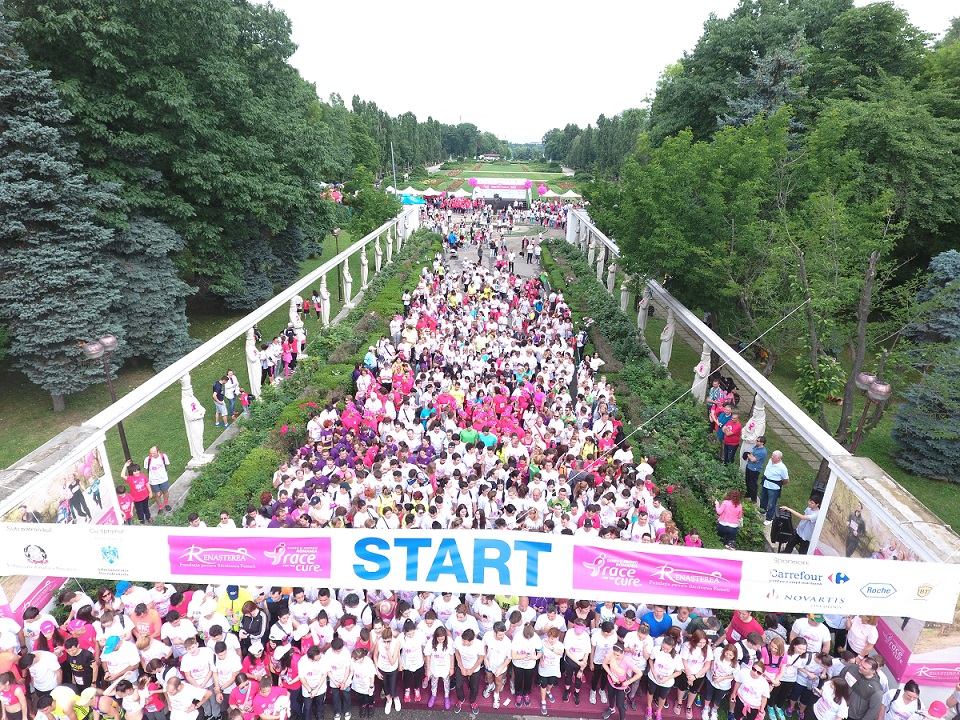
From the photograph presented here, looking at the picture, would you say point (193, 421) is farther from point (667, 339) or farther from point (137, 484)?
point (667, 339)

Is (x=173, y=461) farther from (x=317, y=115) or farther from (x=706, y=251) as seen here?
(x=317, y=115)

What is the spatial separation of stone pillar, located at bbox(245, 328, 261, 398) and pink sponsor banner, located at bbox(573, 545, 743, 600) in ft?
37.1

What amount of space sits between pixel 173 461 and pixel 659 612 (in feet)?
35.8

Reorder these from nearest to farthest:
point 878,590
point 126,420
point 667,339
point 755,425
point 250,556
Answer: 1. point 878,590
2. point 250,556
3. point 755,425
4. point 126,420
5. point 667,339

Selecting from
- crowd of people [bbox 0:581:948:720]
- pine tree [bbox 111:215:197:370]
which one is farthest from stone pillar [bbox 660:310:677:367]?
pine tree [bbox 111:215:197:370]

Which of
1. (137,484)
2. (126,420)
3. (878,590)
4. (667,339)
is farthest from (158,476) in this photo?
(667,339)

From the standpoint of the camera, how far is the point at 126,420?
14414 mm

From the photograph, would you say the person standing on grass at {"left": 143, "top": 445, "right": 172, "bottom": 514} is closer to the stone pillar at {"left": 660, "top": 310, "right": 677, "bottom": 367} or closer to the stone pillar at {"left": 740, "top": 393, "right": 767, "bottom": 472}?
the stone pillar at {"left": 740, "top": 393, "right": 767, "bottom": 472}

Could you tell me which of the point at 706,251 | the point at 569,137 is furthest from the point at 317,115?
the point at 569,137

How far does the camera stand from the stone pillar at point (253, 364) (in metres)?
15.0

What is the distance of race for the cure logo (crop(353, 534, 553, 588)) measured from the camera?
22.0 ft

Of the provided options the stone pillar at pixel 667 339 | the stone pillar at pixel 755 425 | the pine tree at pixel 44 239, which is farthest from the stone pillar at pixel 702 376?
the pine tree at pixel 44 239

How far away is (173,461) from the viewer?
1277cm

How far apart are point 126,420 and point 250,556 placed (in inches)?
388
